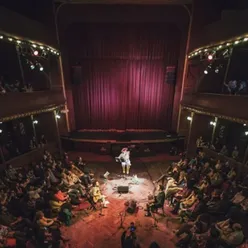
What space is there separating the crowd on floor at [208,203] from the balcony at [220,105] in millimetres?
2350

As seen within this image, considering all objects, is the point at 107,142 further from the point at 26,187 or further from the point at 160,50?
the point at 160,50

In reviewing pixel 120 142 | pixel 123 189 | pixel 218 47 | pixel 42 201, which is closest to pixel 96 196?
pixel 123 189

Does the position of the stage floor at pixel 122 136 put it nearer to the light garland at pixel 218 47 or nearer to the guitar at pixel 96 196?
the guitar at pixel 96 196

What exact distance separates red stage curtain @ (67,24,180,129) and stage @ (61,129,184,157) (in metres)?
1.24

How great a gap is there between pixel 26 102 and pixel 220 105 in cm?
1006

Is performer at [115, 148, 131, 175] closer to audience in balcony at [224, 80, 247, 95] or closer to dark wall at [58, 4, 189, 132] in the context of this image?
audience in balcony at [224, 80, 247, 95]

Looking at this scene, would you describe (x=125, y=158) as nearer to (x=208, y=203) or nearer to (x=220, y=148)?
(x=208, y=203)

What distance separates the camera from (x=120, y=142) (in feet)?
40.5

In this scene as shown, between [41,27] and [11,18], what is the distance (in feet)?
7.19

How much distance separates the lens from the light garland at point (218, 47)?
26.4 feet

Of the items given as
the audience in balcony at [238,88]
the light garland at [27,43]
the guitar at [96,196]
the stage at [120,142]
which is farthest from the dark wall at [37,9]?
the audience in balcony at [238,88]

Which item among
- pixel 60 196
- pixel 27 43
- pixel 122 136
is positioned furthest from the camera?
pixel 122 136

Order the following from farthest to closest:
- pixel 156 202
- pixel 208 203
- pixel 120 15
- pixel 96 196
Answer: pixel 120 15, pixel 96 196, pixel 156 202, pixel 208 203

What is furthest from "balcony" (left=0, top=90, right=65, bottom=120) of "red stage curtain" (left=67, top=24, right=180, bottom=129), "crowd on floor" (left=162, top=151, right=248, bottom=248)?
"crowd on floor" (left=162, top=151, right=248, bottom=248)
